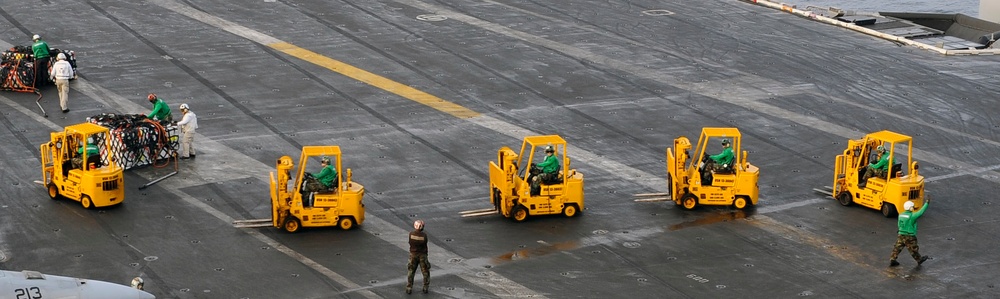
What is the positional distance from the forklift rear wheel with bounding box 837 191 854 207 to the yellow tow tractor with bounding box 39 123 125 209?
16.0 m

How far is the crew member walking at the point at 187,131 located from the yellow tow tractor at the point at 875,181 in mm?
14993

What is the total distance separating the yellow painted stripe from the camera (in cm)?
4169

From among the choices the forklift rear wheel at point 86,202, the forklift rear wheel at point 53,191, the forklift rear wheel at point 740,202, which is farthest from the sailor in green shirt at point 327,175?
the forklift rear wheel at point 740,202

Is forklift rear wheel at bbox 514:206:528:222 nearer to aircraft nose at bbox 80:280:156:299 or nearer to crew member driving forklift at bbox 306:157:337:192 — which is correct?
crew member driving forklift at bbox 306:157:337:192

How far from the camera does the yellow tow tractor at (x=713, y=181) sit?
107 ft

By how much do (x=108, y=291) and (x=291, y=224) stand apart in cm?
602

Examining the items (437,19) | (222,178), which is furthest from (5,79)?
(437,19)

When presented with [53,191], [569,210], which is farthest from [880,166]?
[53,191]

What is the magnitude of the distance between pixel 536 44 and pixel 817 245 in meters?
21.1

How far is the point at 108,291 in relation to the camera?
24891mm

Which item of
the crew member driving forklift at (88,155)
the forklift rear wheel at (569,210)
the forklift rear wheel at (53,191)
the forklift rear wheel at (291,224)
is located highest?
the crew member driving forklift at (88,155)

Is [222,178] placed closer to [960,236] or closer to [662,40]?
[960,236]

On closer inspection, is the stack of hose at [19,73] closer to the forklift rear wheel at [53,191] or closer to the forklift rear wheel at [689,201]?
the forklift rear wheel at [53,191]

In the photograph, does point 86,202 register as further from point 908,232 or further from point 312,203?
point 908,232
